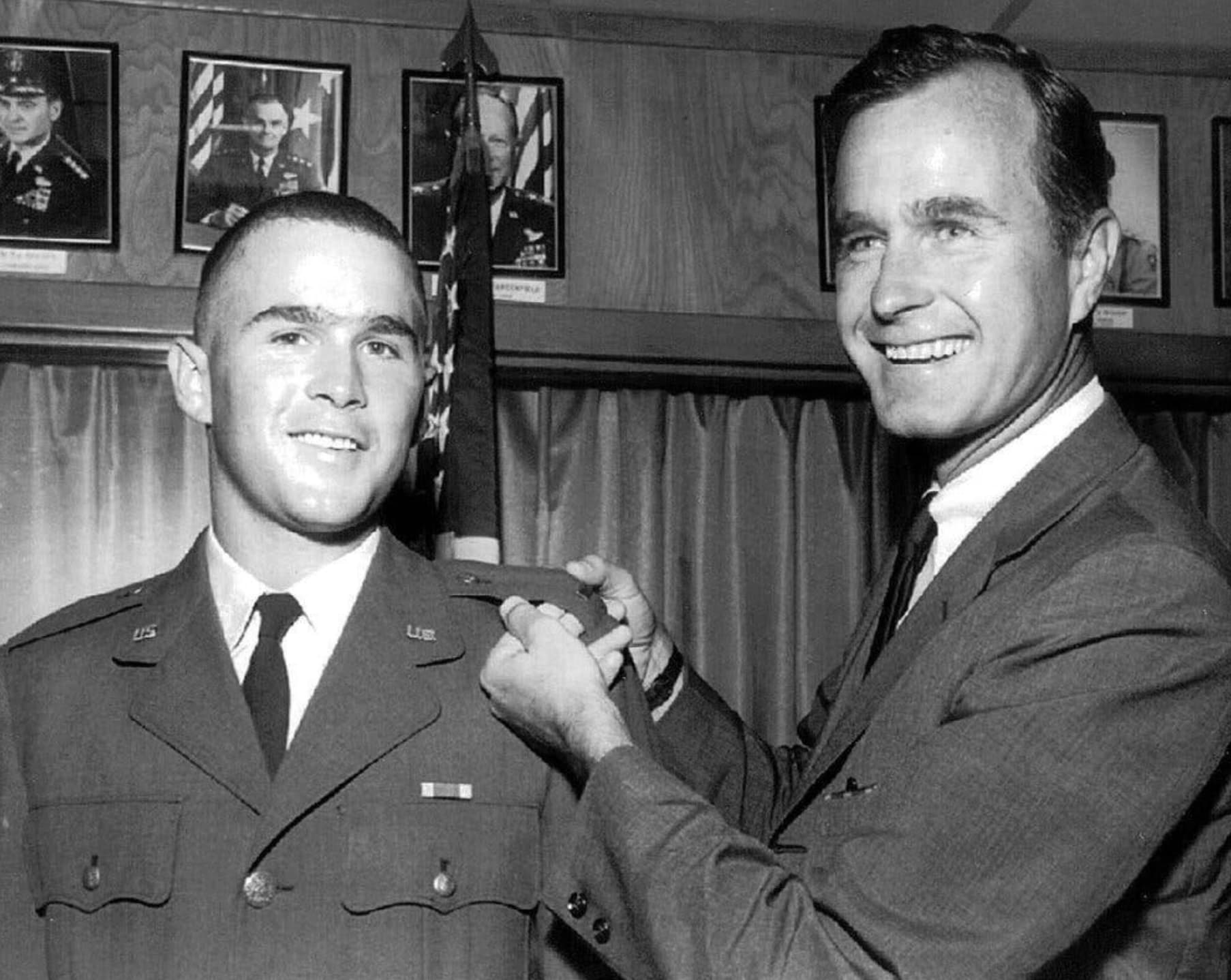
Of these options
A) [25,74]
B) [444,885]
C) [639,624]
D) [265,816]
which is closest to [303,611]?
[265,816]

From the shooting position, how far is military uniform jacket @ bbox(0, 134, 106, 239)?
3406 millimetres

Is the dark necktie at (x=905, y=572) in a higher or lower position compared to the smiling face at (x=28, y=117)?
lower

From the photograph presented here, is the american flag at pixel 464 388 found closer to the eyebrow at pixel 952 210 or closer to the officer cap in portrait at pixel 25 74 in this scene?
the officer cap in portrait at pixel 25 74

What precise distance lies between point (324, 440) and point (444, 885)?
558 mm

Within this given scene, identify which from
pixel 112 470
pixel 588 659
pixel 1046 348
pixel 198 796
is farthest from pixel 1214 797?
pixel 112 470

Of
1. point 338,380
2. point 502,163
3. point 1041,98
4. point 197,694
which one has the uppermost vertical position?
point 502,163

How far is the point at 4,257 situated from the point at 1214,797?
8.66 feet

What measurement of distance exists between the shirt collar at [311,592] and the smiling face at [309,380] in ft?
0.10

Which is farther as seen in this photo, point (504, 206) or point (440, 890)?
point (504, 206)

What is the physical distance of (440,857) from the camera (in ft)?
6.31

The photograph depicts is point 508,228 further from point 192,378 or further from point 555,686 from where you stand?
point 555,686

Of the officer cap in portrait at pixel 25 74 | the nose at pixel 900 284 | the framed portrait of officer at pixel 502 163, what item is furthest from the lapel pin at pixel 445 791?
the officer cap in portrait at pixel 25 74

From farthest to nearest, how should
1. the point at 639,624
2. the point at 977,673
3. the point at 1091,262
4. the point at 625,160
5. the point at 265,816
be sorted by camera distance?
1. the point at 625,160
2. the point at 639,624
3. the point at 1091,262
4. the point at 265,816
5. the point at 977,673

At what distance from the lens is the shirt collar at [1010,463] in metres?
2.06
